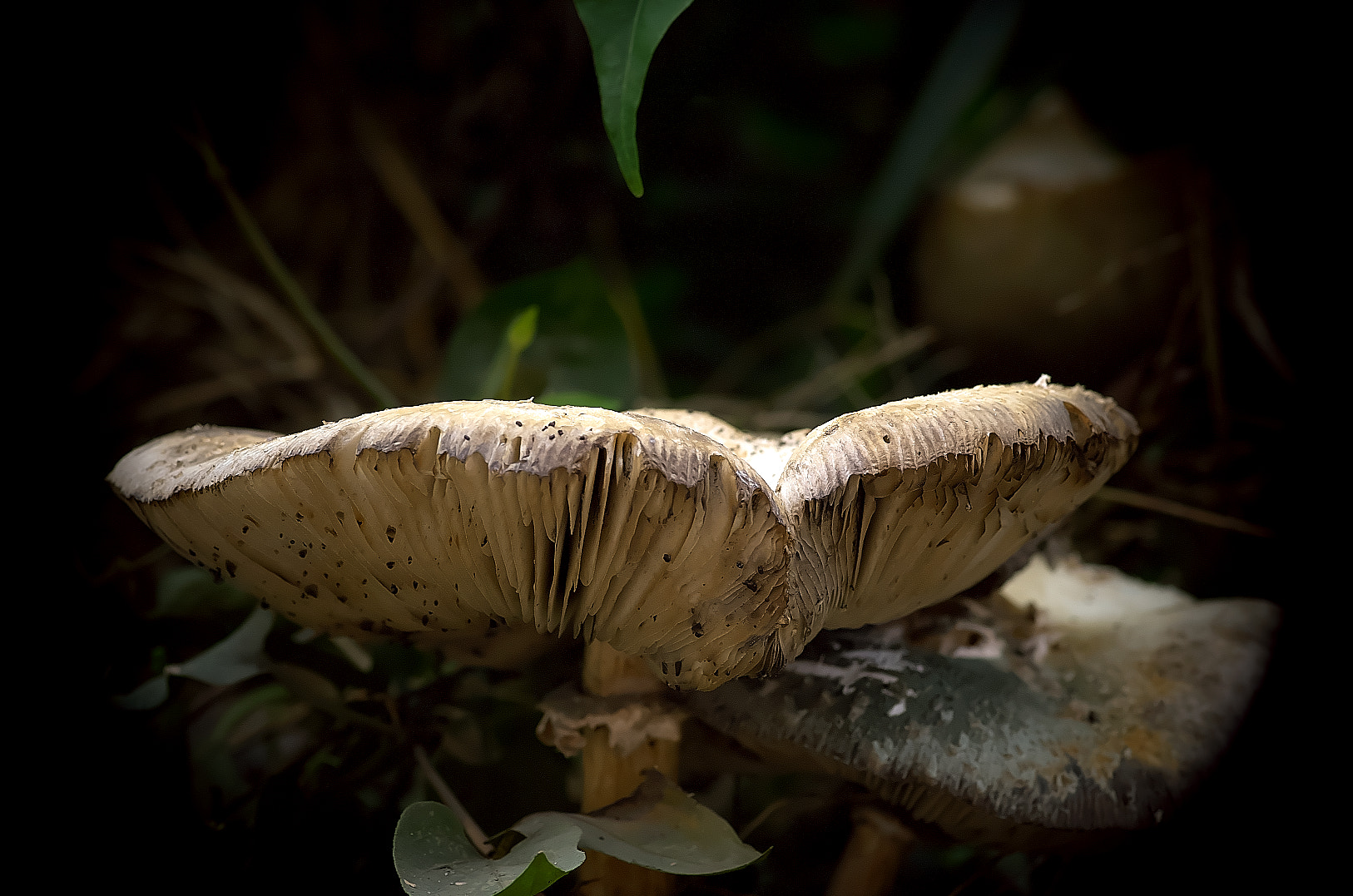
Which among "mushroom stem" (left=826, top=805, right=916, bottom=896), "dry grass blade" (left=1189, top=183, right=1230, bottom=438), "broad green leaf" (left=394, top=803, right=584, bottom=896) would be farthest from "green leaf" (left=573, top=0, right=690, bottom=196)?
"dry grass blade" (left=1189, top=183, right=1230, bottom=438)

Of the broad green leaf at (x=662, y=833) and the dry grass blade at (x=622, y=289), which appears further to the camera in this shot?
the dry grass blade at (x=622, y=289)

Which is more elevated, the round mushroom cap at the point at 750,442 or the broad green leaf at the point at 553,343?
Answer: the broad green leaf at the point at 553,343

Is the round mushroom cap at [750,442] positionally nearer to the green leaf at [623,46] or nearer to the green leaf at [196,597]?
the green leaf at [623,46]

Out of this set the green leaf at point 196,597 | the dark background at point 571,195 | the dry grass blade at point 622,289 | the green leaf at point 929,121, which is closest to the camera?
the dark background at point 571,195

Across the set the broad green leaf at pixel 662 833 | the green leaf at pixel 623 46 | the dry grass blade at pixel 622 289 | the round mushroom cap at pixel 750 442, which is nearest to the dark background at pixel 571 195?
the dry grass blade at pixel 622 289

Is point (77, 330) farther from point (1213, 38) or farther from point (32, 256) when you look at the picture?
point (1213, 38)

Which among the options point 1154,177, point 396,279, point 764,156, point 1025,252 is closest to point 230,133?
point 396,279
